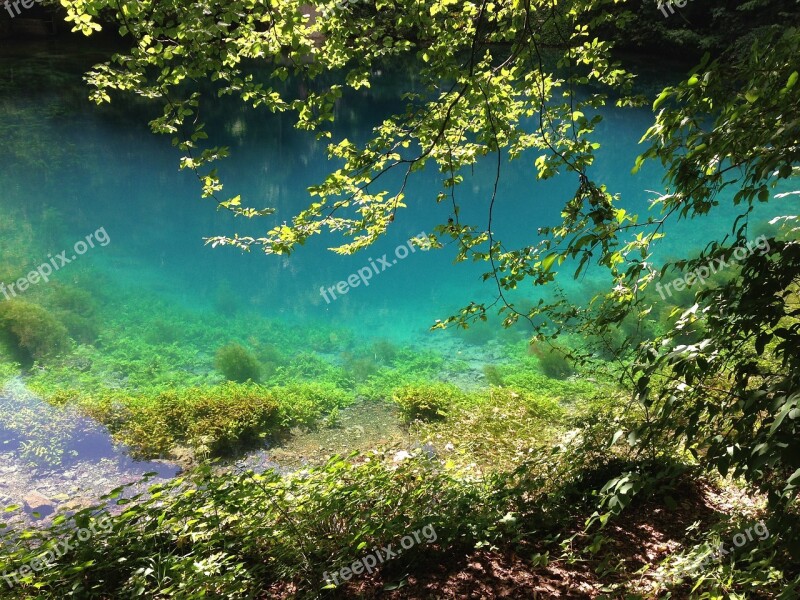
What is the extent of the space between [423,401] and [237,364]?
301 centimetres

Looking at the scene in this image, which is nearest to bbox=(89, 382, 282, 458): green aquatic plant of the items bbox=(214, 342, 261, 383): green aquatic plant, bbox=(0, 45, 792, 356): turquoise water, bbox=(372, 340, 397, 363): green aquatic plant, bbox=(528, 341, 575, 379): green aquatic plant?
bbox=(214, 342, 261, 383): green aquatic plant

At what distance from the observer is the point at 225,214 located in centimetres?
1438

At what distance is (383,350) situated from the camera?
9.06m

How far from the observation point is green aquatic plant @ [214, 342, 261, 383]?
8.00 metres

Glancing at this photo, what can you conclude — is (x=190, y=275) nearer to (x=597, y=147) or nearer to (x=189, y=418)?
(x=189, y=418)

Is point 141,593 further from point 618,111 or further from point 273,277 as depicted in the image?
point 618,111

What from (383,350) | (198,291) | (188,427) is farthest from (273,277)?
(188,427)

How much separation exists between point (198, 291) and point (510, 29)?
8.59 m

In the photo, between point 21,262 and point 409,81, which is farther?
point 409,81

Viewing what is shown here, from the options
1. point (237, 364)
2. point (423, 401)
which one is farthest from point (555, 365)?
point (237, 364)

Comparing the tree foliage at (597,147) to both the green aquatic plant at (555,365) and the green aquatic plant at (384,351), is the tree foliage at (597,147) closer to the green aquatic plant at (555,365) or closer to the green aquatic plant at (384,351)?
the green aquatic plant at (555,365)

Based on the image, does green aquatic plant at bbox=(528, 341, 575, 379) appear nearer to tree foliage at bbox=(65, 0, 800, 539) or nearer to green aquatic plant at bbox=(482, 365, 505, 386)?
green aquatic plant at bbox=(482, 365, 505, 386)

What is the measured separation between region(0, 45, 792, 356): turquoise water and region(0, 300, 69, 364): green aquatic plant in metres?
1.04

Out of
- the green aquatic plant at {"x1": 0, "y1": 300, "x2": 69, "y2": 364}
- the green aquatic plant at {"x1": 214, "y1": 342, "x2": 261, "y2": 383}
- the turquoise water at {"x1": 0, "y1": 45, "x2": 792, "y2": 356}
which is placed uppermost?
the turquoise water at {"x1": 0, "y1": 45, "x2": 792, "y2": 356}
